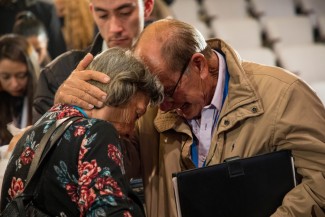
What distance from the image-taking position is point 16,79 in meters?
3.73

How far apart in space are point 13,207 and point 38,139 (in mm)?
200

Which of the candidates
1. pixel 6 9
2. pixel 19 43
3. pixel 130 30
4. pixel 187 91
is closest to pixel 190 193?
pixel 187 91

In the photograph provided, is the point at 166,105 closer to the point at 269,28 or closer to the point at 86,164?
the point at 86,164

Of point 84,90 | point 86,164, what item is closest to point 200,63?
point 84,90

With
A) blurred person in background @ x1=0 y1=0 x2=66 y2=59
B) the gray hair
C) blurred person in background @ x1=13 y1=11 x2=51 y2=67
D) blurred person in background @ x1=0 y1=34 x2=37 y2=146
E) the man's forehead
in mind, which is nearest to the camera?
the gray hair

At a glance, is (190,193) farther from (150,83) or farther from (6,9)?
(6,9)

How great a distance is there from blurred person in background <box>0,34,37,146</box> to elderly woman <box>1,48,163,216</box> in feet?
6.03

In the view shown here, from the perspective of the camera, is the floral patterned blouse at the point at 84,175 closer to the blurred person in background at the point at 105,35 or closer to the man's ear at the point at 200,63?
the man's ear at the point at 200,63

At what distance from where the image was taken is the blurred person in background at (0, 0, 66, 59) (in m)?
4.63

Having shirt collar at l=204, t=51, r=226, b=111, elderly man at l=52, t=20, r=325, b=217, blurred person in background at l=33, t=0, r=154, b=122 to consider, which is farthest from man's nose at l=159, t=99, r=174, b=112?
blurred person in background at l=33, t=0, r=154, b=122

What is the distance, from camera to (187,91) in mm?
Answer: 2162

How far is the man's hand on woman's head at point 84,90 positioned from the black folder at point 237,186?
0.37 metres

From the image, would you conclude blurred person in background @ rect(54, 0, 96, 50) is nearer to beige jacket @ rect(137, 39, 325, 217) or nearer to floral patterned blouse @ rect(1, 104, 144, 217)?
beige jacket @ rect(137, 39, 325, 217)

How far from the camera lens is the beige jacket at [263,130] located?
1983 millimetres
